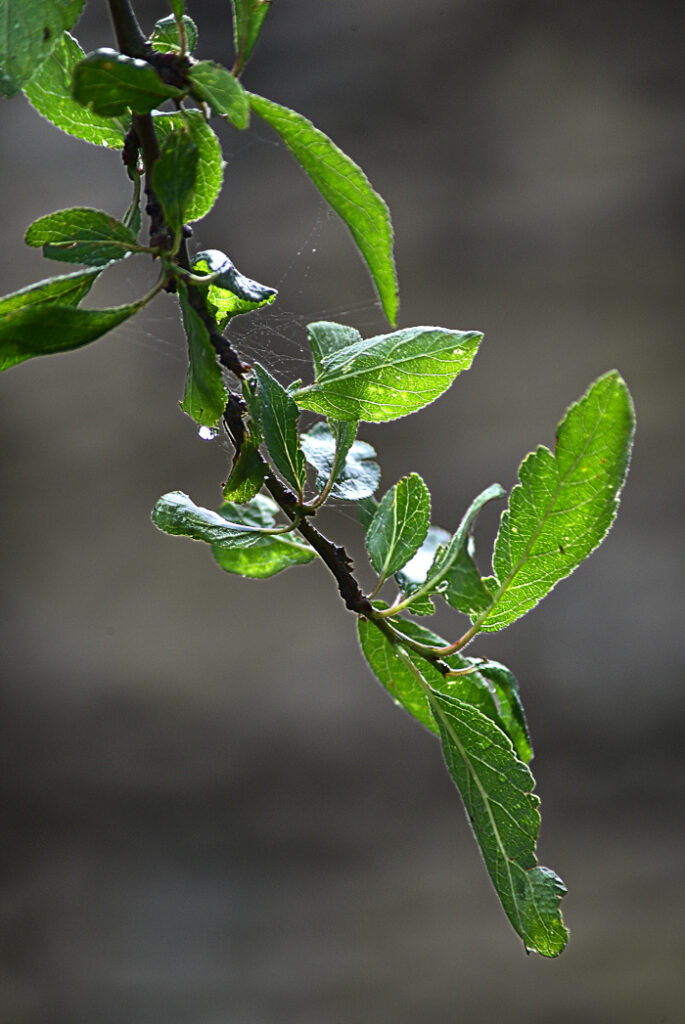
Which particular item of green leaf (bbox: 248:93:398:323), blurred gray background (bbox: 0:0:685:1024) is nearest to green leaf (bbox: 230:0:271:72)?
green leaf (bbox: 248:93:398:323)

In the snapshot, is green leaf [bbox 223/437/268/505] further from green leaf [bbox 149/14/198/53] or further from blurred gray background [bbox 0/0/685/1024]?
blurred gray background [bbox 0/0/685/1024]

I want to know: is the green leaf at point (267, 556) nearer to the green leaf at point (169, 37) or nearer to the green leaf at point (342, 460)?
the green leaf at point (342, 460)

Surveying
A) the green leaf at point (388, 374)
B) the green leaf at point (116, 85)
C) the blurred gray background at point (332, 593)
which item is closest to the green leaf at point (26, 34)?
the green leaf at point (116, 85)

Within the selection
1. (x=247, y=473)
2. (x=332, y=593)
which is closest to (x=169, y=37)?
(x=247, y=473)

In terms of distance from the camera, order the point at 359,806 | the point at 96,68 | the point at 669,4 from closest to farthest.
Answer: the point at 96,68
the point at 669,4
the point at 359,806

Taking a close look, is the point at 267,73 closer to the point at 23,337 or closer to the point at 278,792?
the point at 278,792

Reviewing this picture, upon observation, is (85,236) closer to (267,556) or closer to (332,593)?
(267,556)

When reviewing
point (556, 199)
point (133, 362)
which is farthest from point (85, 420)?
point (556, 199)
